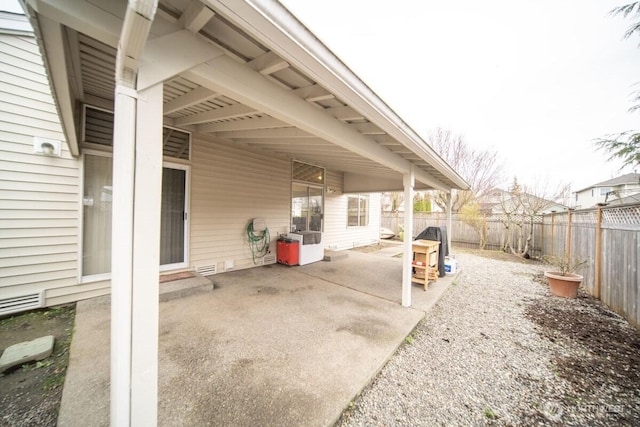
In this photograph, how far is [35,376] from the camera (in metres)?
1.91

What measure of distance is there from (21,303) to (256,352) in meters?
3.15

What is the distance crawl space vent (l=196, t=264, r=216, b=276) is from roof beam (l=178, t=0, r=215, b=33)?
4201mm

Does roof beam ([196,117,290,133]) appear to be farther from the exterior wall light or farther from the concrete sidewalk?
the concrete sidewalk

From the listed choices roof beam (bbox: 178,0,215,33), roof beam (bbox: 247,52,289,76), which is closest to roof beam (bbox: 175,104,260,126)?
roof beam (bbox: 247,52,289,76)

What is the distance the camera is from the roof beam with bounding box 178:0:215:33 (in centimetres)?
105

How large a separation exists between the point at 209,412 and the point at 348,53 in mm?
2645

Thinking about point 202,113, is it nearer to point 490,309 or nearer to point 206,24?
point 206,24

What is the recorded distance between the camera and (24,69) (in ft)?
9.37

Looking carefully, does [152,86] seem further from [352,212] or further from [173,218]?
[352,212]

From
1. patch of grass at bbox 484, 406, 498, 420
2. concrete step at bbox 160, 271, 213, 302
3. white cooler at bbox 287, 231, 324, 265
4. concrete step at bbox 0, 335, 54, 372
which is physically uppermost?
white cooler at bbox 287, 231, 324, 265

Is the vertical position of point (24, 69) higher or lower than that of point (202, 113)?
higher

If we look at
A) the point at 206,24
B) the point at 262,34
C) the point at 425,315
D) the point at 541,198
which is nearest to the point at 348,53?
the point at 262,34

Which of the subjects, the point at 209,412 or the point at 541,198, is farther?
the point at 541,198

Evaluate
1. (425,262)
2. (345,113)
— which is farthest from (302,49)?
(425,262)
